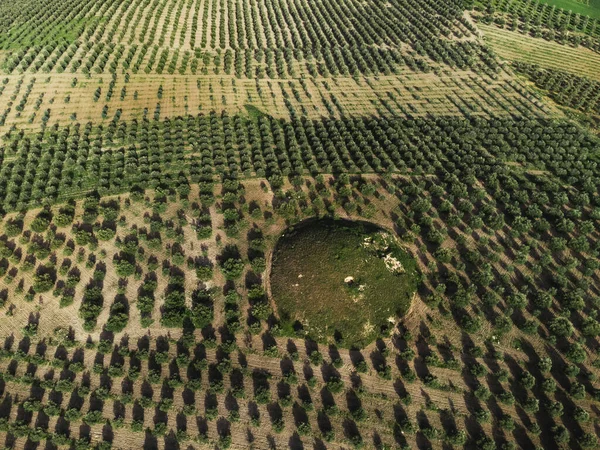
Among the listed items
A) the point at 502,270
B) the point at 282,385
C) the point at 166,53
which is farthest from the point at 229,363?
the point at 166,53

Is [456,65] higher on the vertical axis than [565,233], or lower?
higher

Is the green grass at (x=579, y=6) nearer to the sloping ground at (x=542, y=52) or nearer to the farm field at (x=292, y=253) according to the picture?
the sloping ground at (x=542, y=52)

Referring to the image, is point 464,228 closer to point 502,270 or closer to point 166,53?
point 502,270

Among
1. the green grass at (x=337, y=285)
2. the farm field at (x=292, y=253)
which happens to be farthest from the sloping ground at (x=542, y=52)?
the green grass at (x=337, y=285)

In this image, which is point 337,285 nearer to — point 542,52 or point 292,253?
point 292,253

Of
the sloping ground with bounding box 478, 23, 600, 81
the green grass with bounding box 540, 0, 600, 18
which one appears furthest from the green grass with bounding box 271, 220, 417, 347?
the green grass with bounding box 540, 0, 600, 18

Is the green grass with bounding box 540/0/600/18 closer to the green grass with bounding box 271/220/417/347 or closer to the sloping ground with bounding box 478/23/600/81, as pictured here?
the sloping ground with bounding box 478/23/600/81
